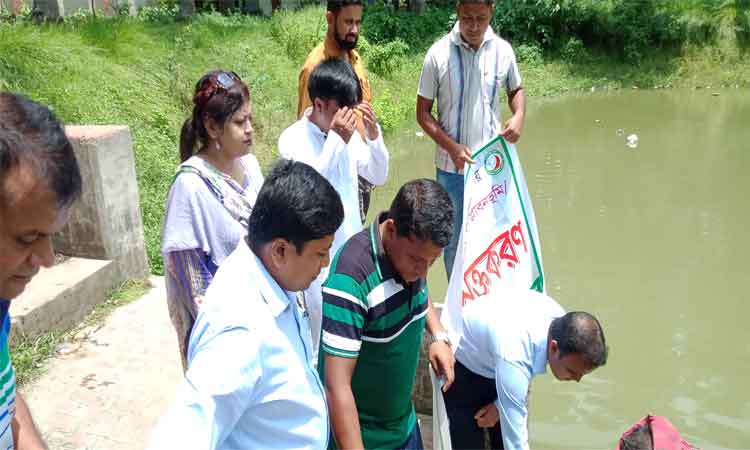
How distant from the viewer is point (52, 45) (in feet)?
22.4

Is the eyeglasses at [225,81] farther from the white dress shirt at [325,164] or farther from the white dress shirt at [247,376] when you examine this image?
the white dress shirt at [247,376]

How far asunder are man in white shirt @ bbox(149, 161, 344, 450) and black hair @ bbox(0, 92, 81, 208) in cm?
38

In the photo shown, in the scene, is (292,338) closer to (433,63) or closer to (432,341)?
(432,341)

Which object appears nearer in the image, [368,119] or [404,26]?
[368,119]

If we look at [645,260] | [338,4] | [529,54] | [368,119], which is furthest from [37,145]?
Answer: [529,54]

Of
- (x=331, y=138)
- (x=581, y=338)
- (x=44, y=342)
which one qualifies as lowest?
(x=44, y=342)

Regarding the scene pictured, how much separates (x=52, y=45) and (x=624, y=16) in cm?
1257

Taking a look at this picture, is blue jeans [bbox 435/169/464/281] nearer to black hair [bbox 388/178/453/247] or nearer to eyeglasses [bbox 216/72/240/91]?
eyeglasses [bbox 216/72/240/91]

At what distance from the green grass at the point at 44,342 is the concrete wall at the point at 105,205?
6.5 inches

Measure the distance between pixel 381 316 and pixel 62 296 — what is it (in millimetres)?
2355

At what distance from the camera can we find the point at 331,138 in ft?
8.77

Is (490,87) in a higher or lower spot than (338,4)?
lower

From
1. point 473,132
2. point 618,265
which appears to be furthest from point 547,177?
point 473,132

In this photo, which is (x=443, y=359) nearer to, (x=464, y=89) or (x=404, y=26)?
(x=464, y=89)
